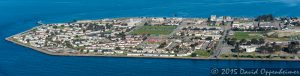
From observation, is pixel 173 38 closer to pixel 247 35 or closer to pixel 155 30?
pixel 155 30

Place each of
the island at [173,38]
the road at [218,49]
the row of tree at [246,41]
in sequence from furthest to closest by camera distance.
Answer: the row of tree at [246,41] < the island at [173,38] < the road at [218,49]

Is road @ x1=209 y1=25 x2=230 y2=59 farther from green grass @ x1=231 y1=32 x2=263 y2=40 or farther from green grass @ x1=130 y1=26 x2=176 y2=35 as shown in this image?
green grass @ x1=130 y1=26 x2=176 y2=35

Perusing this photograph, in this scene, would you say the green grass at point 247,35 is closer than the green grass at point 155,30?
Yes

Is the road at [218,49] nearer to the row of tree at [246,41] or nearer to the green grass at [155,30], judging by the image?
the row of tree at [246,41]

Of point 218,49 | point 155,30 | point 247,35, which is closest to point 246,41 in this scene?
point 218,49

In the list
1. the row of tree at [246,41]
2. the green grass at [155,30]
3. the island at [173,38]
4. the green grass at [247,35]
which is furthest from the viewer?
the green grass at [155,30]

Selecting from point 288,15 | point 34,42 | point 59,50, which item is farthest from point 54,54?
point 288,15

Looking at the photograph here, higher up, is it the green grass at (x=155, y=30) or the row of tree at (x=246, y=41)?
the green grass at (x=155, y=30)

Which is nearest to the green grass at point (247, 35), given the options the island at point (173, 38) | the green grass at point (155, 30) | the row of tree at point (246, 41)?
the island at point (173, 38)
